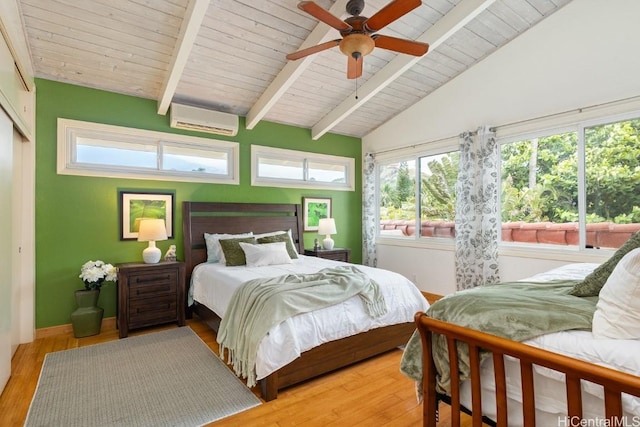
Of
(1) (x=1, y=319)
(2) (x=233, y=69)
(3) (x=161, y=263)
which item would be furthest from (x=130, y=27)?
(1) (x=1, y=319)

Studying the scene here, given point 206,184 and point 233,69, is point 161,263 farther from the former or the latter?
point 233,69

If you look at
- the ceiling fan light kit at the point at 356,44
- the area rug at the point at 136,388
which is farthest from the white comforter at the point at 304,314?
the ceiling fan light kit at the point at 356,44

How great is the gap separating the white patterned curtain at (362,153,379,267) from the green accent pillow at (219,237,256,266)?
267 cm

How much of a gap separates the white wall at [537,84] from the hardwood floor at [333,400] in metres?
2.30

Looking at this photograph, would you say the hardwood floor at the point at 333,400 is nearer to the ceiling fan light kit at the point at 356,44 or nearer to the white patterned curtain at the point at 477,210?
the white patterned curtain at the point at 477,210

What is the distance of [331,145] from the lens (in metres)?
5.76

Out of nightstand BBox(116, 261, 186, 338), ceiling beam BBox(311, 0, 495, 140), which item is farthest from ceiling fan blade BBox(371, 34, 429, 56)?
nightstand BBox(116, 261, 186, 338)

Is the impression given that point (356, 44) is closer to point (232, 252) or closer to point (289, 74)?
point (289, 74)

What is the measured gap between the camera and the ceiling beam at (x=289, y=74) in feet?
10.4

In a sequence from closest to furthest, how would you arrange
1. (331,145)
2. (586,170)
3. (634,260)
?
(634,260), (586,170), (331,145)

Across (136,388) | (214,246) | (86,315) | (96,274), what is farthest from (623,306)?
(86,315)

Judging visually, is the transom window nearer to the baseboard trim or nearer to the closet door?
the closet door

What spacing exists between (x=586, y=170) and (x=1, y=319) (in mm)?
5533

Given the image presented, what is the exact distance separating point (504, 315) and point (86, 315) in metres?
3.90
